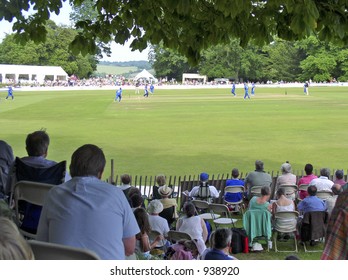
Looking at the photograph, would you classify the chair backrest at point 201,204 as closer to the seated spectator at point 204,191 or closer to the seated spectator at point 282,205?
the seated spectator at point 204,191

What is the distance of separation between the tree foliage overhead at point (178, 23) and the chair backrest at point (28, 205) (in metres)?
4.36

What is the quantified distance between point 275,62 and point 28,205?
114 m

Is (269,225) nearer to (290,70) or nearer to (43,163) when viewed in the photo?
(43,163)

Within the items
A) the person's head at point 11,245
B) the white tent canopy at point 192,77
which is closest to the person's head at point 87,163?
the person's head at point 11,245

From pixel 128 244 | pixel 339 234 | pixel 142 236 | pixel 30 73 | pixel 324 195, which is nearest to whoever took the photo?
pixel 339 234

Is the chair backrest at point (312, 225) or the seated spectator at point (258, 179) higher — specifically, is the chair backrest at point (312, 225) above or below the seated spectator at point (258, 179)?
below

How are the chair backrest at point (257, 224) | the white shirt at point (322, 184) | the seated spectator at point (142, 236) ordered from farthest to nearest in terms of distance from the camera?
the white shirt at point (322, 184) → the chair backrest at point (257, 224) → the seated spectator at point (142, 236)

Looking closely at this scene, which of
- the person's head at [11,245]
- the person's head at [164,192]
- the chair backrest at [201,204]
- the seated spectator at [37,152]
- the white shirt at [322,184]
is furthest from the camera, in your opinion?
the white shirt at [322,184]

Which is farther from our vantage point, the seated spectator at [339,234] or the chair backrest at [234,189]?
the chair backrest at [234,189]

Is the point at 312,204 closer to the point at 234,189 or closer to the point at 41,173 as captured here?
the point at 234,189

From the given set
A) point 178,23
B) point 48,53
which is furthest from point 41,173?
point 48,53

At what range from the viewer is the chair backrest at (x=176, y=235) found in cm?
670

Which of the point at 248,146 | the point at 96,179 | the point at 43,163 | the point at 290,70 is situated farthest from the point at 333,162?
the point at 290,70

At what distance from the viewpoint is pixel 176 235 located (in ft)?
22.5
